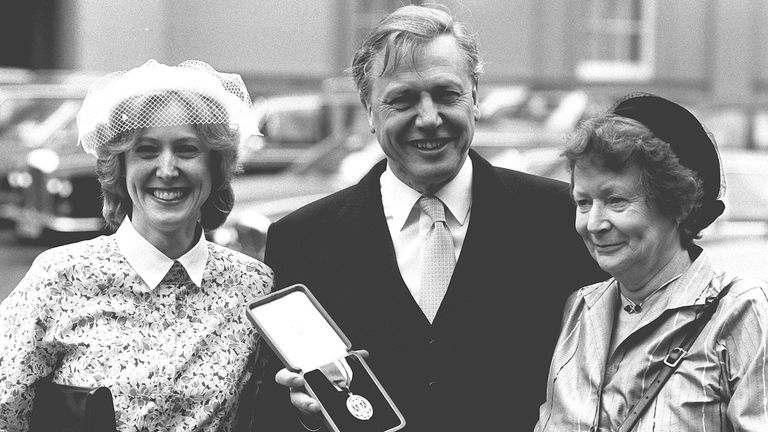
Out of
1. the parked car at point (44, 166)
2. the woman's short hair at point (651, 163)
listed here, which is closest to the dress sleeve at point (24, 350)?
the woman's short hair at point (651, 163)

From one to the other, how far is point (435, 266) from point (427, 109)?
1.62 feet

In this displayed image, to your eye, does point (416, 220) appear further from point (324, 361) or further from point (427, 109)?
point (324, 361)

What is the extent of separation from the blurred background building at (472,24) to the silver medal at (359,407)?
46.4 ft

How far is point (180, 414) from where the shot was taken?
3.15 metres

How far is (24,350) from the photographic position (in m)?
3.05

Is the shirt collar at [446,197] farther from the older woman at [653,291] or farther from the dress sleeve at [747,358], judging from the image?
the dress sleeve at [747,358]

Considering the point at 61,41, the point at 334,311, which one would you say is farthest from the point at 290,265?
the point at 61,41

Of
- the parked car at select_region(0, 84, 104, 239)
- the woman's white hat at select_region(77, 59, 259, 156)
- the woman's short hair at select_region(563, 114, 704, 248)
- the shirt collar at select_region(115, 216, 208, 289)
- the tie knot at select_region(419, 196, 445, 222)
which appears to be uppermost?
the woman's white hat at select_region(77, 59, 259, 156)

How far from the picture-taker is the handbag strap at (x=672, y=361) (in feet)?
9.08

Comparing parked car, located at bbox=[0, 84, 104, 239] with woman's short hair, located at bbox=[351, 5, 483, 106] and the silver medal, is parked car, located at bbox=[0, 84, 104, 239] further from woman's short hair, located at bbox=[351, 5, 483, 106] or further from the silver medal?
the silver medal

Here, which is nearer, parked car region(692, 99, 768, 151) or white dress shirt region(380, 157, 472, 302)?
white dress shirt region(380, 157, 472, 302)

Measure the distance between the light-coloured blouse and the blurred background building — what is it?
44.7 ft

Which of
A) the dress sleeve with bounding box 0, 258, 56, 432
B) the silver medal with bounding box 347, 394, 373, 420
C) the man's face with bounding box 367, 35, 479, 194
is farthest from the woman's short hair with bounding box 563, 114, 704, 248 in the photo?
the dress sleeve with bounding box 0, 258, 56, 432

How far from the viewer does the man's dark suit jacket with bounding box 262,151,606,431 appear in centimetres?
334
